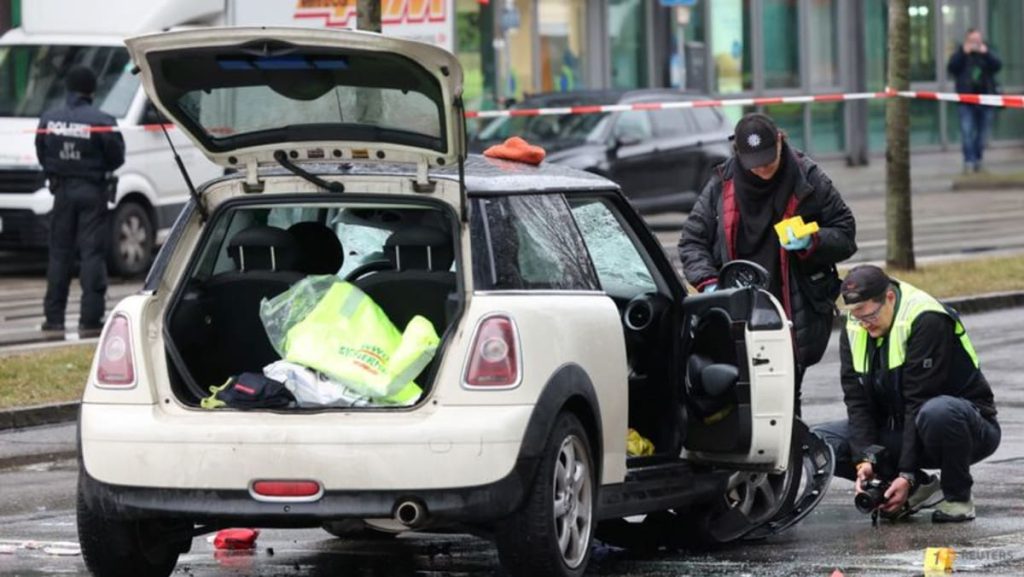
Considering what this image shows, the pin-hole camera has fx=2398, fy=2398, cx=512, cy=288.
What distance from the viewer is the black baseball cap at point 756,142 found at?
891cm

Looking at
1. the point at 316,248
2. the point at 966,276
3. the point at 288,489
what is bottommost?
the point at 966,276

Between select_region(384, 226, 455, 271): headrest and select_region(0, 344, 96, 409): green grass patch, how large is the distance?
5.43 metres

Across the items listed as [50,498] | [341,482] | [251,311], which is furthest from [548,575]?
[50,498]

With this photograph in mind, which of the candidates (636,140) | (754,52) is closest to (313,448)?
(636,140)

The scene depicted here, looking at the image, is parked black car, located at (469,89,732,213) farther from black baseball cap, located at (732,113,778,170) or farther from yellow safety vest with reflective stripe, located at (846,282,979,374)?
yellow safety vest with reflective stripe, located at (846,282,979,374)

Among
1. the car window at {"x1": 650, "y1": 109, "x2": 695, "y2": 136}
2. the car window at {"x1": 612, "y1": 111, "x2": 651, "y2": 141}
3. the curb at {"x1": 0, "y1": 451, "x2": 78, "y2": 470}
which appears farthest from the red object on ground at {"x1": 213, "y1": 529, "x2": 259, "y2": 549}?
the car window at {"x1": 650, "y1": 109, "x2": 695, "y2": 136}

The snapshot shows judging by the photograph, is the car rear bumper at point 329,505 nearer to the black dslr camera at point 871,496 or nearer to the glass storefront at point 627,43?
the black dslr camera at point 871,496

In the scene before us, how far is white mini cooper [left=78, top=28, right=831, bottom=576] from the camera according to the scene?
22.9ft

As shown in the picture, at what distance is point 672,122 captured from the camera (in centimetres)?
2633

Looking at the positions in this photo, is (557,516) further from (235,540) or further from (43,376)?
(43,376)

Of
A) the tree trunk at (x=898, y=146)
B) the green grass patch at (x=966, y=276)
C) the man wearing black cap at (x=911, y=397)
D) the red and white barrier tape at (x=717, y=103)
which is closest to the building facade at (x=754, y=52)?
the red and white barrier tape at (x=717, y=103)

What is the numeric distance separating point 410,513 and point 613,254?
1622 millimetres

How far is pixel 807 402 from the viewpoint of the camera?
12742 mm

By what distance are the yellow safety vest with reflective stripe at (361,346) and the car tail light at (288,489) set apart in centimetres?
38
